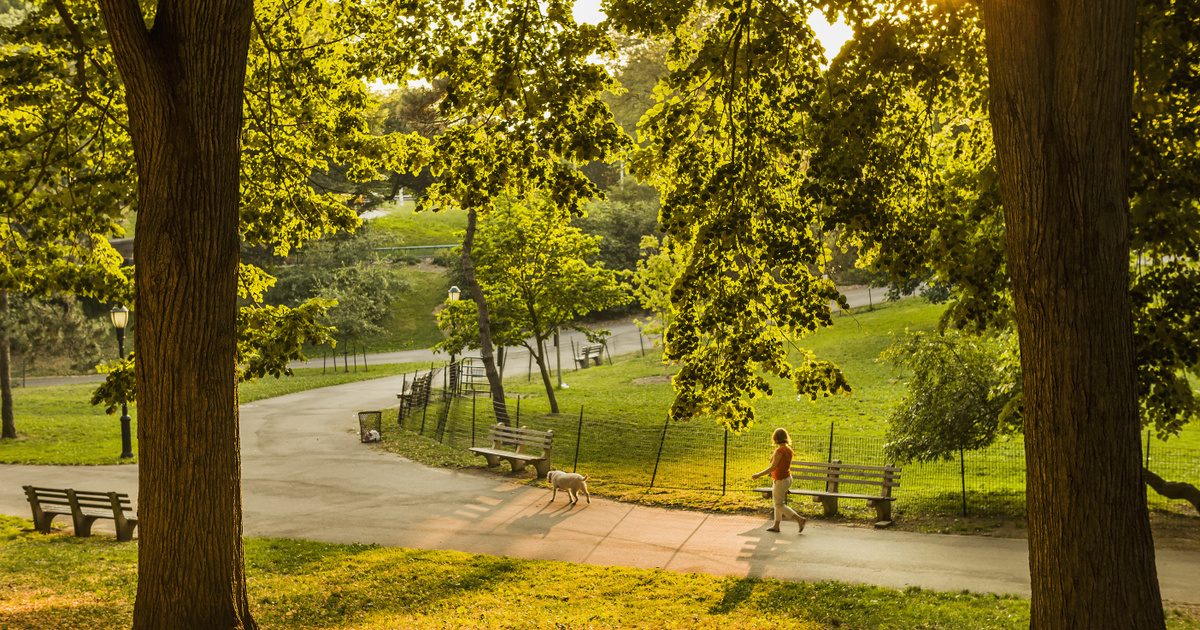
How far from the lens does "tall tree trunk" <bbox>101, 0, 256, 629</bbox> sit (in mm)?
7480

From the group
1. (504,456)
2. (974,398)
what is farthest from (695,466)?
(974,398)

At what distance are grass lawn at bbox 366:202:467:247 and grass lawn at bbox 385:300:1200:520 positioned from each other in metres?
35.8

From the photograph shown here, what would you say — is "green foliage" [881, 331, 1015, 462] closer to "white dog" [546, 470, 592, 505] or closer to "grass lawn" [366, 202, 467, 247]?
"white dog" [546, 470, 592, 505]

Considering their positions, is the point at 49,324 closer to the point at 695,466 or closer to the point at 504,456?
the point at 504,456

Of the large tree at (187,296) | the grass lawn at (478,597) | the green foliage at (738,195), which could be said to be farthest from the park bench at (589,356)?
the large tree at (187,296)

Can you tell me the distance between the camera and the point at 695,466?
72.6 feet

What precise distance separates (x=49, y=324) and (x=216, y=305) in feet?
116

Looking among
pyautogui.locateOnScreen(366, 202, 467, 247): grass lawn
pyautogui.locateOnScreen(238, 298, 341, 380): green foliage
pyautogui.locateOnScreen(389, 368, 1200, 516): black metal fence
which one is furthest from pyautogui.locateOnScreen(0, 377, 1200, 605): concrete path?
pyautogui.locateOnScreen(366, 202, 467, 247): grass lawn

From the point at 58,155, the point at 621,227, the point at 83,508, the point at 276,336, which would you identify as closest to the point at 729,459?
the point at 276,336

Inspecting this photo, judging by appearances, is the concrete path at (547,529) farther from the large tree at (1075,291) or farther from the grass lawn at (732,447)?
the large tree at (1075,291)

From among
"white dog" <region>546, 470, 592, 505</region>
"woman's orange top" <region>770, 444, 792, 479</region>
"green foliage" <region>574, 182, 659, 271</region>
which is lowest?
"white dog" <region>546, 470, 592, 505</region>

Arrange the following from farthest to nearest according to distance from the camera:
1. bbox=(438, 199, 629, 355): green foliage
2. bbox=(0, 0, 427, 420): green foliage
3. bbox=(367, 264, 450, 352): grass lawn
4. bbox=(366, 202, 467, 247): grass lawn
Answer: bbox=(366, 202, 467, 247): grass lawn
bbox=(367, 264, 450, 352): grass lawn
bbox=(438, 199, 629, 355): green foliage
bbox=(0, 0, 427, 420): green foliage

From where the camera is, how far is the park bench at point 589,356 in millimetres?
43125

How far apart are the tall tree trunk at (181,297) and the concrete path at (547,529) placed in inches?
306
